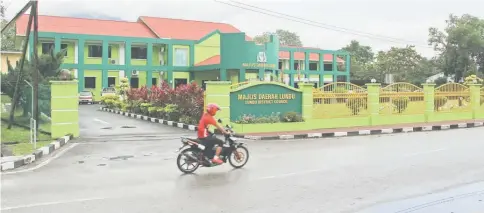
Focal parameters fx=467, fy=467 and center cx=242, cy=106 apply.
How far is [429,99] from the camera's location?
20750 millimetres

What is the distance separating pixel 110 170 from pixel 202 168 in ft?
5.61

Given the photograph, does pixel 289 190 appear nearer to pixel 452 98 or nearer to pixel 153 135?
pixel 153 135

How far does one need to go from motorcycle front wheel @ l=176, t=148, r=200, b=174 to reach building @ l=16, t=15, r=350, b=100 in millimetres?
26800

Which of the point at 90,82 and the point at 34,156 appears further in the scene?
the point at 90,82

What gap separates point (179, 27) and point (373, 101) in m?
31.9

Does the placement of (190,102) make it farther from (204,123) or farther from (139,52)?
(139,52)

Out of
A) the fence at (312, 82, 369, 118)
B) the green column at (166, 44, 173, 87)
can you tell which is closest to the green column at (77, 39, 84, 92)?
the green column at (166, 44, 173, 87)

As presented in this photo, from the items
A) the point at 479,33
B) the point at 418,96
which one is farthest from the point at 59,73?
the point at 479,33

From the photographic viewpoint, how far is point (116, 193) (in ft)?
21.6

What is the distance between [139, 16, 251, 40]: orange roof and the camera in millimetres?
45000

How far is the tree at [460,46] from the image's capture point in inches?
1969

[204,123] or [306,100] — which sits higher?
[306,100]

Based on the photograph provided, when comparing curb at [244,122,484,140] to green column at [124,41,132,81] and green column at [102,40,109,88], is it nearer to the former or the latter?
green column at [102,40,109,88]

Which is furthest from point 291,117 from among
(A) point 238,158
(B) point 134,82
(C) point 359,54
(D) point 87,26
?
(C) point 359,54
